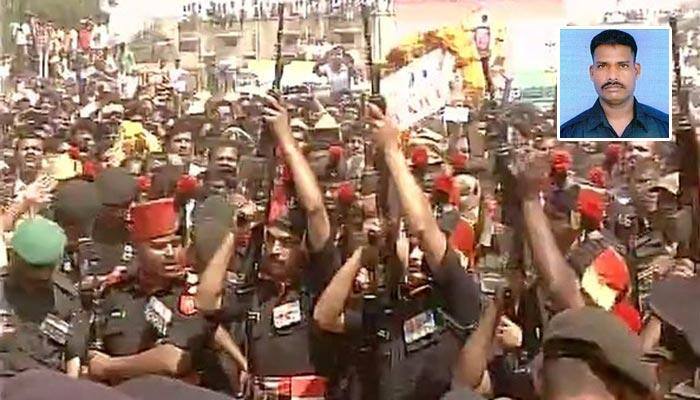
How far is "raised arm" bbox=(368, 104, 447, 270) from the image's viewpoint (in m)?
2.35

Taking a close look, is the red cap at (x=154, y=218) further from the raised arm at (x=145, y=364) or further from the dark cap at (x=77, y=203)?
the raised arm at (x=145, y=364)

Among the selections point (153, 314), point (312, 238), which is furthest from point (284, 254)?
point (153, 314)

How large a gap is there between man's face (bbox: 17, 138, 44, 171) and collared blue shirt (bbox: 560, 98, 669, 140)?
0.90 m

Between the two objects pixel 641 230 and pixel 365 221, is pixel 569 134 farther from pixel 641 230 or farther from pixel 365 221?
pixel 365 221

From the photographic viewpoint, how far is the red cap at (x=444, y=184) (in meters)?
2.34

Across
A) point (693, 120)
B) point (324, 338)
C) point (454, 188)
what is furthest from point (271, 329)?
point (693, 120)

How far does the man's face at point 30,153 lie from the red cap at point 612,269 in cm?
97

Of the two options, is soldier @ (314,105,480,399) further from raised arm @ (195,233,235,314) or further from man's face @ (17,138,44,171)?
man's face @ (17,138,44,171)

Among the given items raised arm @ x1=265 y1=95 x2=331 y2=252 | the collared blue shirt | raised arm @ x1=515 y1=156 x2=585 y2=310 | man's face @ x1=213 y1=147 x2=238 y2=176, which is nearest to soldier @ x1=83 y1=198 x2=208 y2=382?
man's face @ x1=213 y1=147 x2=238 y2=176

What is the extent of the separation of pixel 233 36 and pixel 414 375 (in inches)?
25.2

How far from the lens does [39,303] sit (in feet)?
8.16

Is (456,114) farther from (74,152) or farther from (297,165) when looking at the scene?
(74,152)

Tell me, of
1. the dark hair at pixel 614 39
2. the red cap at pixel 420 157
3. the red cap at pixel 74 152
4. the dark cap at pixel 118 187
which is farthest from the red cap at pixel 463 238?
the red cap at pixel 74 152

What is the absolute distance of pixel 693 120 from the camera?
2266 millimetres
